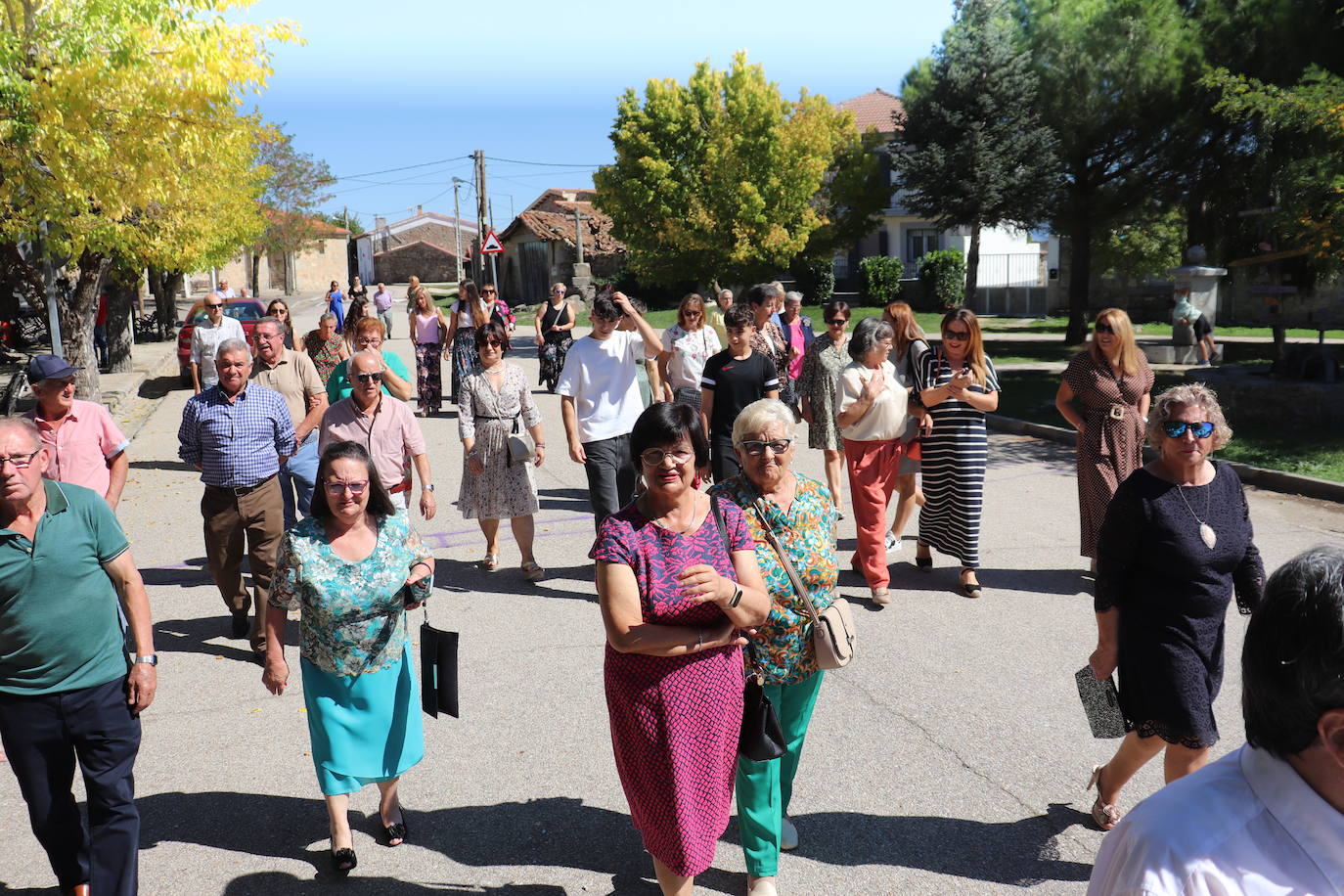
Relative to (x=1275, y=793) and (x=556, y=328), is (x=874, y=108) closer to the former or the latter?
(x=556, y=328)

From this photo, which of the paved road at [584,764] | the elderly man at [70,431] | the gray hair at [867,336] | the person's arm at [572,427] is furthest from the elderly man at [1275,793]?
the person's arm at [572,427]

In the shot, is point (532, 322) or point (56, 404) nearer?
point (56, 404)

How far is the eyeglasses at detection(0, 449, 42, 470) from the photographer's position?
133 inches

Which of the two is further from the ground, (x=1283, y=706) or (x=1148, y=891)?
(x=1283, y=706)

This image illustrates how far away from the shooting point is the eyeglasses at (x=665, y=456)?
3432mm

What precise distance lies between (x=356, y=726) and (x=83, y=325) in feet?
51.1

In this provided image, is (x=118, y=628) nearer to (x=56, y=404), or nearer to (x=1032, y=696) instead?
(x=56, y=404)

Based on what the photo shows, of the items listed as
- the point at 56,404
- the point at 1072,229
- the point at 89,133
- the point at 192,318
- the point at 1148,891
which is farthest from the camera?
the point at 1072,229

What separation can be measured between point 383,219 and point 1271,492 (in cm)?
9802

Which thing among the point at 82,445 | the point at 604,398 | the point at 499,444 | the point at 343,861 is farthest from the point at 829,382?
the point at 343,861

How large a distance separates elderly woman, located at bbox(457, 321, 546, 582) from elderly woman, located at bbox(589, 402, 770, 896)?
13.8 ft

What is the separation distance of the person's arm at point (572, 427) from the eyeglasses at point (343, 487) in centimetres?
323

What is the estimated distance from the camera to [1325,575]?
5.21ft

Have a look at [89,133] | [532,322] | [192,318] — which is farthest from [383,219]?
[89,133]
